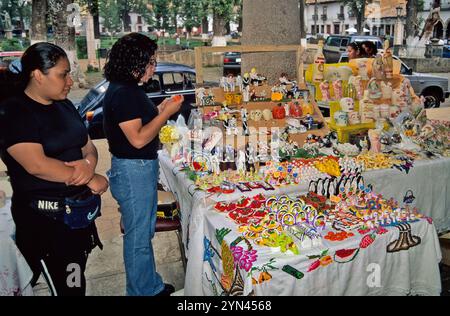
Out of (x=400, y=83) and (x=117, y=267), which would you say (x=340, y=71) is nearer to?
(x=400, y=83)

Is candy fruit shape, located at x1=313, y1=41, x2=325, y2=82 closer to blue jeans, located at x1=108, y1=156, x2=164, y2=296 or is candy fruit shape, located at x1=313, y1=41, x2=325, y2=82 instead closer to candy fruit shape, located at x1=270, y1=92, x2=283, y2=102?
candy fruit shape, located at x1=270, y1=92, x2=283, y2=102

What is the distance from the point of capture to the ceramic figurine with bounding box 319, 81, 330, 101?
4.86 meters

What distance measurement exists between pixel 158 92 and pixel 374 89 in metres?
5.36

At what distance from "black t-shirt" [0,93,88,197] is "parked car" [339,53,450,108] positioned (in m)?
11.2

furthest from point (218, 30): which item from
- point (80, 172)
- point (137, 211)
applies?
point (80, 172)

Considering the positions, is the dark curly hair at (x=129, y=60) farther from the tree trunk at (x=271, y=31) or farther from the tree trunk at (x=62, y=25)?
the tree trunk at (x=62, y=25)

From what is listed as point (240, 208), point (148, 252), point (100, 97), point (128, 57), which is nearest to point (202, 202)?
point (240, 208)

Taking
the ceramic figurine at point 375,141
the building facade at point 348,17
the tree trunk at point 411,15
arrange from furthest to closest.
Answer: the building facade at point 348,17, the tree trunk at point 411,15, the ceramic figurine at point 375,141

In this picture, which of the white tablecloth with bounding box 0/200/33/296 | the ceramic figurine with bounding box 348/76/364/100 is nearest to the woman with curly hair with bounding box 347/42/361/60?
the ceramic figurine with bounding box 348/76/364/100

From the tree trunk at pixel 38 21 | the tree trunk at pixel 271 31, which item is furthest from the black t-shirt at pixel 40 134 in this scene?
the tree trunk at pixel 38 21

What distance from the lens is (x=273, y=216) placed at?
274cm

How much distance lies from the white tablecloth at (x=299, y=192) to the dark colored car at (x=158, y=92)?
4548mm

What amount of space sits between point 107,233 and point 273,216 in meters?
2.49

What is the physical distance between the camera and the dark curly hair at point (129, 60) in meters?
2.67
